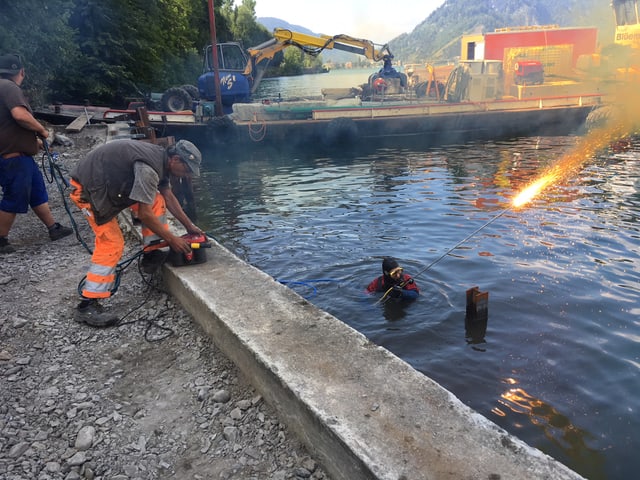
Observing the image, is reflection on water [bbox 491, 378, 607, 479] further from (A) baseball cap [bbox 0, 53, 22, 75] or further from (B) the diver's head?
(A) baseball cap [bbox 0, 53, 22, 75]

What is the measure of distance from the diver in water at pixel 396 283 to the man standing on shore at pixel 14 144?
14.8 ft

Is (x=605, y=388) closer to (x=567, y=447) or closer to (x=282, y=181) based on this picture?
(x=567, y=447)

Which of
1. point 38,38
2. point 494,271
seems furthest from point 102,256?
point 38,38

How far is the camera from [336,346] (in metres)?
3.24

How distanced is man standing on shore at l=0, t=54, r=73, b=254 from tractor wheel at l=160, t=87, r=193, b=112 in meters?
14.9

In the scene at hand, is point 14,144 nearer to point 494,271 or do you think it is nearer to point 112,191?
point 112,191

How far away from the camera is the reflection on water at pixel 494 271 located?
400 centimetres

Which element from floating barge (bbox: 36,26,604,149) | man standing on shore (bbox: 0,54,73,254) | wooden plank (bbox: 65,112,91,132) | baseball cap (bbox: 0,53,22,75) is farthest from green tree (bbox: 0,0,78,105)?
man standing on shore (bbox: 0,54,73,254)

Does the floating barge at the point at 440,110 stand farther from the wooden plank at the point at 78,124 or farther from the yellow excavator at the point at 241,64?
the yellow excavator at the point at 241,64

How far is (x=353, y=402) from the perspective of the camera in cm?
264

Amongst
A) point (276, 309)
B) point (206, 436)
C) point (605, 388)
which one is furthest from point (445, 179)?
point (206, 436)

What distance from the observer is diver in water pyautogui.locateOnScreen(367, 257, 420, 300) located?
5.69m

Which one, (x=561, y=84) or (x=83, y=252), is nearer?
(x=83, y=252)

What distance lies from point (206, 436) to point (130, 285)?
8.64 ft
